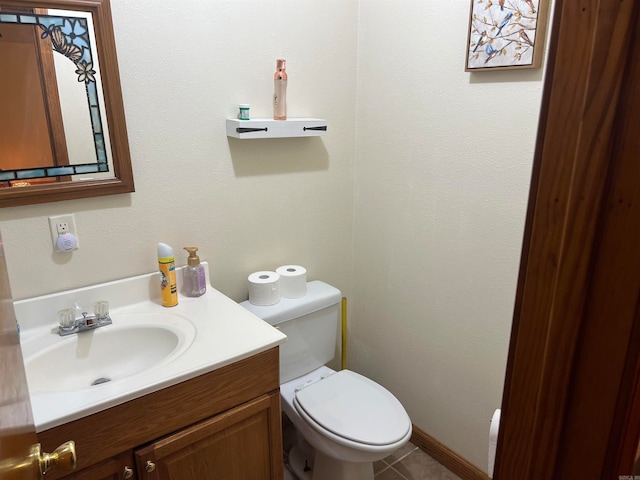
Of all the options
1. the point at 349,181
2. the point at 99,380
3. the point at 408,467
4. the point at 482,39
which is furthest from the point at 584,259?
the point at 408,467

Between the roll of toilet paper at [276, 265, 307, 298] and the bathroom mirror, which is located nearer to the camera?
the bathroom mirror

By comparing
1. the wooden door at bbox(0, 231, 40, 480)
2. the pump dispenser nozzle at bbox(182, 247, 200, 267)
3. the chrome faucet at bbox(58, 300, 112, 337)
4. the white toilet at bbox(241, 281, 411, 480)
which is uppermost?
the wooden door at bbox(0, 231, 40, 480)

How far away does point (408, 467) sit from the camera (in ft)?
6.38

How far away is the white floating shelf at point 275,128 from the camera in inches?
63.0

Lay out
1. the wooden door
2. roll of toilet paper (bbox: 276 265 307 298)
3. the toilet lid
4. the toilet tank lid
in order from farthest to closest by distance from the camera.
Answer: roll of toilet paper (bbox: 276 265 307 298) → the toilet tank lid → the toilet lid → the wooden door

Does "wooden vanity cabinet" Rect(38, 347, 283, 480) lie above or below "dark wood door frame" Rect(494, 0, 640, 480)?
below

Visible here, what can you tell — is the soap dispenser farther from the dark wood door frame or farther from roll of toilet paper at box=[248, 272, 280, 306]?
the dark wood door frame

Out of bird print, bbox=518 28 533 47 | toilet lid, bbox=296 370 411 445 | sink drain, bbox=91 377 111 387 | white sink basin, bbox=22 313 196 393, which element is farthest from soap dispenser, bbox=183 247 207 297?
bird print, bbox=518 28 533 47

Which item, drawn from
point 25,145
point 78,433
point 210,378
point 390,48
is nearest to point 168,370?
point 210,378

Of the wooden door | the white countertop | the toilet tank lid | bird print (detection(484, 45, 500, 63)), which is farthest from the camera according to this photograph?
the toilet tank lid

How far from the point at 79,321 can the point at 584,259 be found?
1.39m

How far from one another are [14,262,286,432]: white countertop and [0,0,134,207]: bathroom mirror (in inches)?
13.0

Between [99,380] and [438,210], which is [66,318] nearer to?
[99,380]

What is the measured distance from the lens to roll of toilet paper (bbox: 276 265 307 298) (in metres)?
1.82
